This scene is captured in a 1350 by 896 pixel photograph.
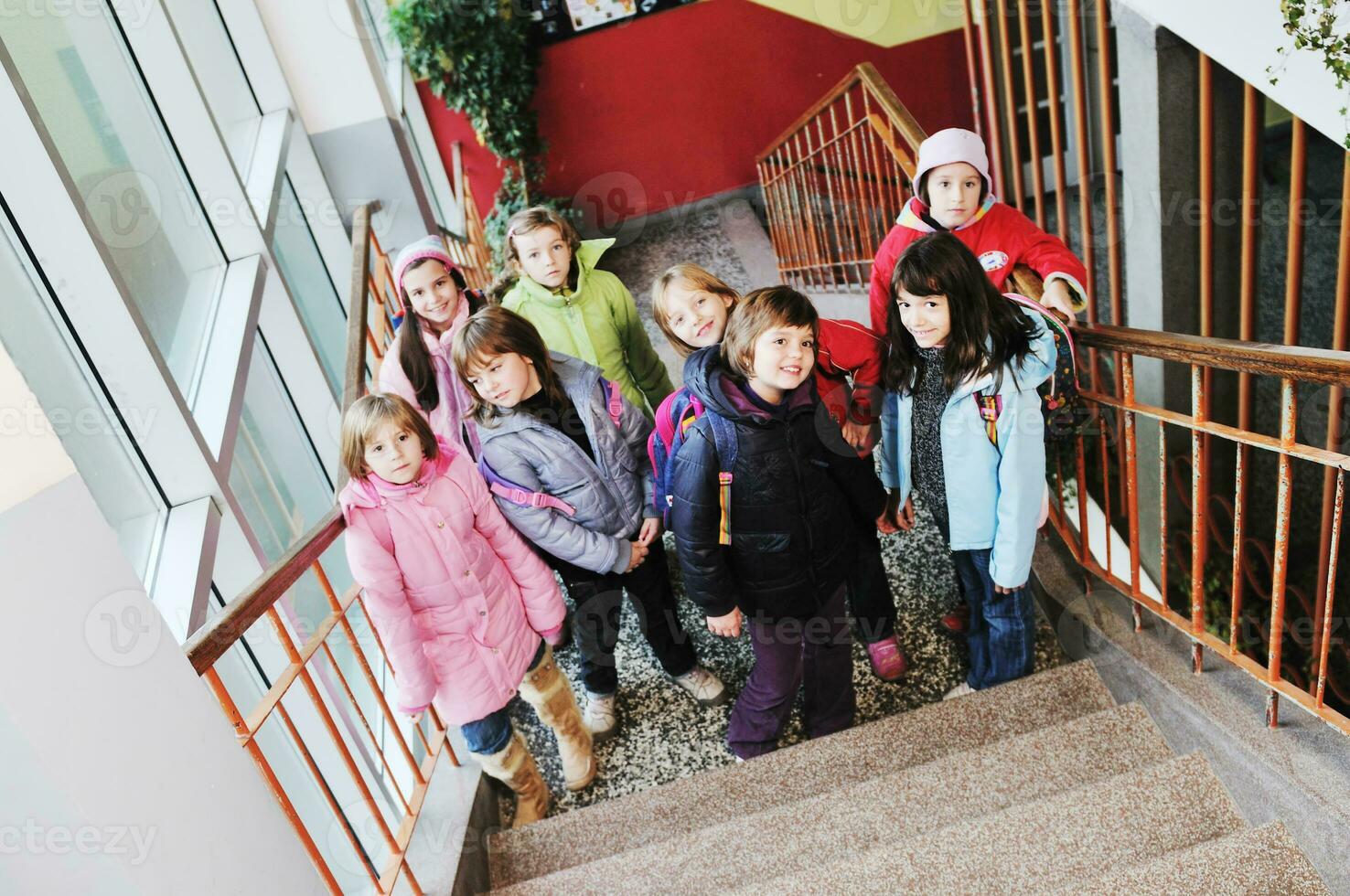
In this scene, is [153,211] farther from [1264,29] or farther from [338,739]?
[1264,29]

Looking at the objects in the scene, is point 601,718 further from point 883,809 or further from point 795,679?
point 883,809

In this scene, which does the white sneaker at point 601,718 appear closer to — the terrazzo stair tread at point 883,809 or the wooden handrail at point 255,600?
the terrazzo stair tread at point 883,809

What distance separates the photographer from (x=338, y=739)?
187cm

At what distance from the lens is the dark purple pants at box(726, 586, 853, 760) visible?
241 cm

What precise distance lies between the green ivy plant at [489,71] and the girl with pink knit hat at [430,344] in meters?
4.02

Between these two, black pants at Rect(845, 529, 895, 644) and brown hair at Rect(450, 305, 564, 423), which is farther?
black pants at Rect(845, 529, 895, 644)

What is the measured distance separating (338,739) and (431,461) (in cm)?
59

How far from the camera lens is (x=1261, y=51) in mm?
2547

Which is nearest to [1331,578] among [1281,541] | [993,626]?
[1281,541]

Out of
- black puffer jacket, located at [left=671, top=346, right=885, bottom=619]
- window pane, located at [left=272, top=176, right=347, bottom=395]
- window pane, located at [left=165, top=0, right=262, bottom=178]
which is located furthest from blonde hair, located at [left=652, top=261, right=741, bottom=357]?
window pane, located at [left=165, top=0, right=262, bottom=178]

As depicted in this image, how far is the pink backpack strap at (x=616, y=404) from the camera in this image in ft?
7.82

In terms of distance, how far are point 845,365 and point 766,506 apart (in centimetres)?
41

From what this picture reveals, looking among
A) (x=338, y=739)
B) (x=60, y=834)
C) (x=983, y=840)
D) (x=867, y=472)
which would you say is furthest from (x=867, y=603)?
(x=60, y=834)

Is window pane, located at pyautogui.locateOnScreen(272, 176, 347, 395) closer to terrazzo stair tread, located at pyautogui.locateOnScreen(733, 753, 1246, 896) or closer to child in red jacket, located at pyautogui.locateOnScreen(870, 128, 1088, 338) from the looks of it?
child in red jacket, located at pyautogui.locateOnScreen(870, 128, 1088, 338)
